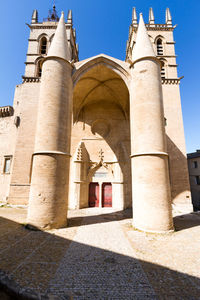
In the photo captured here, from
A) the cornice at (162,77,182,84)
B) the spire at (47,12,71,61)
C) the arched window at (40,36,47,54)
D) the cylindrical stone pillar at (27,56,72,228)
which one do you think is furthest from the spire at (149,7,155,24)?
the cylindrical stone pillar at (27,56,72,228)

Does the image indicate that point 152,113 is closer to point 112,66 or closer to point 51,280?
point 112,66

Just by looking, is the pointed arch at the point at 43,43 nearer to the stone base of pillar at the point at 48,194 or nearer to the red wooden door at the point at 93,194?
the stone base of pillar at the point at 48,194

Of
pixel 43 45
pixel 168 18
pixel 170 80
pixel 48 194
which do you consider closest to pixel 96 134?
pixel 48 194

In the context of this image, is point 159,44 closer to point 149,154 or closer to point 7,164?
point 149,154

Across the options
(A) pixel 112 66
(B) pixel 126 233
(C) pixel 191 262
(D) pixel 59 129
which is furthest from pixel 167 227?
(A) pixel 112 66

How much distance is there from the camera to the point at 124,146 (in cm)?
1331

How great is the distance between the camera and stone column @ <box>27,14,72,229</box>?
6938mm

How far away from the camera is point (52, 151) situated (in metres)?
7.36

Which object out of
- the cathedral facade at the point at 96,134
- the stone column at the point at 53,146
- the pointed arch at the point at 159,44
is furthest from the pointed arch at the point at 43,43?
the pointed arch at the point at 159,44

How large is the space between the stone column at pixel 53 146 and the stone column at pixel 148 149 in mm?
3779

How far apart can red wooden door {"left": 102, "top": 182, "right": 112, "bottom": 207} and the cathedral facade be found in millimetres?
86

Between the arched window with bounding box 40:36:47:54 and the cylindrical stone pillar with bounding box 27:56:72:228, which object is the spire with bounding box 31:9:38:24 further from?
the cylindrical stone pillar with bounding box 27:56:72:228

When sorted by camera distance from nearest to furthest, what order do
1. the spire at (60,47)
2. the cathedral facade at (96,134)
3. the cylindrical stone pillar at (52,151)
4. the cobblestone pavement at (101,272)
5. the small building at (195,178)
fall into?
the cobblestone pavement at (101,272) → the cylindrical stone pillar at (52,151) → the cathedral facade at (96,134) → the spire at (60,47) → the small building at (195,178)

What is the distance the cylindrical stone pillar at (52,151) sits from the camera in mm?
6930
